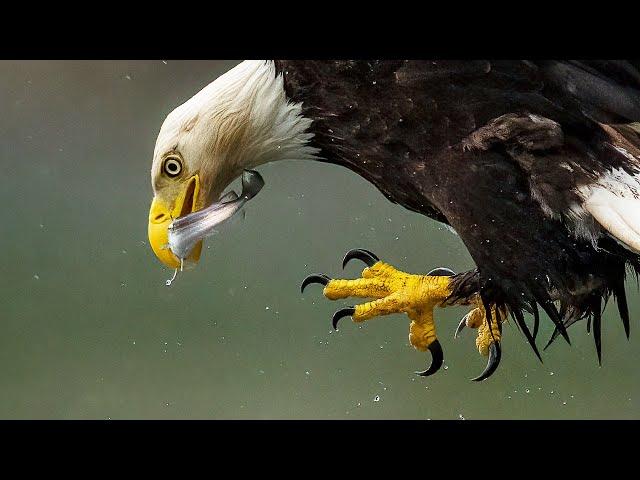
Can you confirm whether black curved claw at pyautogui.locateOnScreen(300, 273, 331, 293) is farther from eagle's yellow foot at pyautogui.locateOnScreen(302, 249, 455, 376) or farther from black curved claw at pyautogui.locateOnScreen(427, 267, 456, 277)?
black curved claw at pyautogui.locateOnScreen(427, 267, 456, 277)

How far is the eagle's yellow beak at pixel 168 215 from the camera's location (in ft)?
10.7

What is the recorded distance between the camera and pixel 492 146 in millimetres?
2867

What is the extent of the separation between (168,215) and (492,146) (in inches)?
36.6

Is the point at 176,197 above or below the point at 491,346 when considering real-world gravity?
above

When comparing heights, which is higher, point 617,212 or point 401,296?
point 617,212

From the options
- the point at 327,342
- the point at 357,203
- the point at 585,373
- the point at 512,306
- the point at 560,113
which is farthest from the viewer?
the point at 327,342

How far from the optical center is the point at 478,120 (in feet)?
9.47

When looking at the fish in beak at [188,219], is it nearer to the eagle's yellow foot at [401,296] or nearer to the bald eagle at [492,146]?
the bald eagle at [492,146]

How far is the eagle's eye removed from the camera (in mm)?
3236

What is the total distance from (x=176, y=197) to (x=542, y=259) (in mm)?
991

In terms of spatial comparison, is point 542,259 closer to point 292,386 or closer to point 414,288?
point 414,288

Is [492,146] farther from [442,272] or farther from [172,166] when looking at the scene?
[172,166]

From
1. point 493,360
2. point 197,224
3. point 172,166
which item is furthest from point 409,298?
point 172,166

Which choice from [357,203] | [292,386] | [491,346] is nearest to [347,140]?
[491,346]
